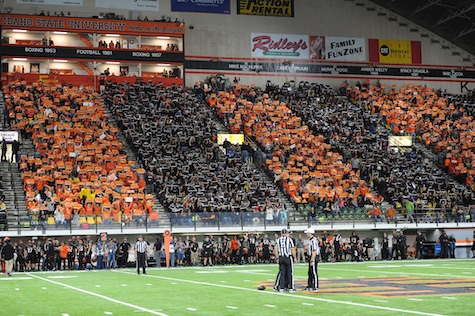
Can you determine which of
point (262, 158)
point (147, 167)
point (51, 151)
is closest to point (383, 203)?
point (262, 158)

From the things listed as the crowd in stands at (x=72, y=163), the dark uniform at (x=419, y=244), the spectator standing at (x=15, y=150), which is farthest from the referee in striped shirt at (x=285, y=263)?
the spectator standing at (x=15, y=150)

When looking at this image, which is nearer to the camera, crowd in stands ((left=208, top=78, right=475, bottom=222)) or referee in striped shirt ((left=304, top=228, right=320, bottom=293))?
referee in striped shirt ((left=304, top=228, right=320, bottom=293))

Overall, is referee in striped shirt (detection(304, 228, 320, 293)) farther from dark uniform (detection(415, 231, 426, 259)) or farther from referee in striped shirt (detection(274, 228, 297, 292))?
dark uniform (detection(415, 231, 426, 259))

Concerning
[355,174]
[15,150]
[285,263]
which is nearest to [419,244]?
[355,174]

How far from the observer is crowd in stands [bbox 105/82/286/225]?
3816 cm

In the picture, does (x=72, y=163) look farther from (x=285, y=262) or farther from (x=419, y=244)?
(x=285, y=262)

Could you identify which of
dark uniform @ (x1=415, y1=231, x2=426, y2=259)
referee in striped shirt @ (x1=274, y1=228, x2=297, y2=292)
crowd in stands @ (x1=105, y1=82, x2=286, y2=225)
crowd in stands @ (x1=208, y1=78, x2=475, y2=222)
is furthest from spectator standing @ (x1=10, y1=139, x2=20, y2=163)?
referee in striped shirt @ (x1=274, y1=228, x2=297, y2=292)

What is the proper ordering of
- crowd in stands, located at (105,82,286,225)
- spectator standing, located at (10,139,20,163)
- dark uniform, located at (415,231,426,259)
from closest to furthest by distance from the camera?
crowd in stands, located at (105,82,286,225) → dark uniform, located at (415,231,426,259) → spectator standing, located at (10,139,20,163)

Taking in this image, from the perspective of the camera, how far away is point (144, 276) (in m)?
27.4

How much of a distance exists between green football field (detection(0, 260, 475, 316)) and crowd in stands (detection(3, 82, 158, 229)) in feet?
22.4

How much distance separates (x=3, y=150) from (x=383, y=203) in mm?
20807

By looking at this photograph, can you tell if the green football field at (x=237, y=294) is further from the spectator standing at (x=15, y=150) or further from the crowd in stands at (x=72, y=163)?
the spectator standing at (x=15, y=150)

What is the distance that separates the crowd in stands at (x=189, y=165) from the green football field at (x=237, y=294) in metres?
9.72

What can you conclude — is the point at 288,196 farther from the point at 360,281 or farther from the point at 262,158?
the point at 360,281
